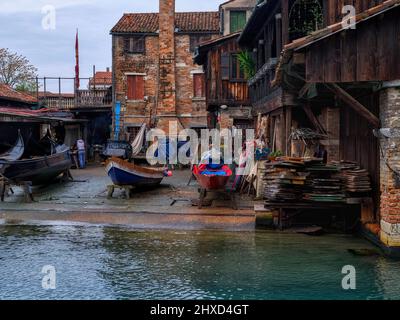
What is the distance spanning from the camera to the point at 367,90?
1098 cm

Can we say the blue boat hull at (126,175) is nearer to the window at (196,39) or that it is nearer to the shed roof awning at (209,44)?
the shed roof awning at (209,44)

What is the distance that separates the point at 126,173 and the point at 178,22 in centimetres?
2021

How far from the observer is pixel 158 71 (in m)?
34.6

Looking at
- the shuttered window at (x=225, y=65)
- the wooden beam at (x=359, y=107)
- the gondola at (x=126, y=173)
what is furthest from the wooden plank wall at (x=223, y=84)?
the wooden beam at (x=359, y=107)

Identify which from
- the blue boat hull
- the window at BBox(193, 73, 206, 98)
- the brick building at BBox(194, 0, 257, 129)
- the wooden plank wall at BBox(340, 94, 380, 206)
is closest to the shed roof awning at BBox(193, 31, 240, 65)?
the brick building at BBox(194, 0, 257, 129)

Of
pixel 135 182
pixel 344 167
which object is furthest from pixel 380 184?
pixel 135 182

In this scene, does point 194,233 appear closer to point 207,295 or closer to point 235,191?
point 207,295

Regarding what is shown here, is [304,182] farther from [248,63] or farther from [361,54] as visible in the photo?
[248,63]

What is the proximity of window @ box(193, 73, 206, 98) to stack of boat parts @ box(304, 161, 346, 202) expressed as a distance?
75.5 ft

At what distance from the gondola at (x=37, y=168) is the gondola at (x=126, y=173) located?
2.93 metres

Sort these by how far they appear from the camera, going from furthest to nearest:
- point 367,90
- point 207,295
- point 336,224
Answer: point 336,224 < point 367,90 < point 207,295

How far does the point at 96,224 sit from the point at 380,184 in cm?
707

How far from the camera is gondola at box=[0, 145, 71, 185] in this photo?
56.5 ft

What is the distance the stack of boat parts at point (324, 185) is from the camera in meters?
11.7
